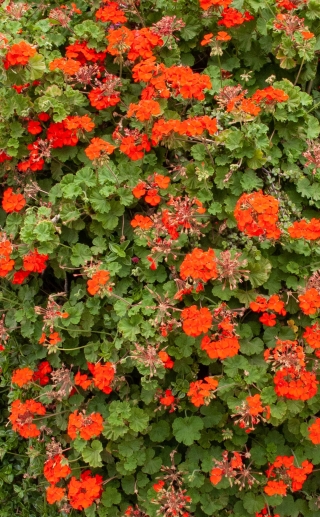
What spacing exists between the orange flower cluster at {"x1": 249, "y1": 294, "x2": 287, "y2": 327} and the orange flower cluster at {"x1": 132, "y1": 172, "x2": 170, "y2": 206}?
2.47 feet

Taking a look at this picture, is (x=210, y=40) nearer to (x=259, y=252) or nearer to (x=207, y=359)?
(x=259, y=252)

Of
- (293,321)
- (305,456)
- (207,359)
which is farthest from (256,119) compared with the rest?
(305,456)

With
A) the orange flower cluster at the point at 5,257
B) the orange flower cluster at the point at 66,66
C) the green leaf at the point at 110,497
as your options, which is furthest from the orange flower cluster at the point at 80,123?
the green leaf at the point at 110,497

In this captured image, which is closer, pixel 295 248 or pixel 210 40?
pixel 295 248

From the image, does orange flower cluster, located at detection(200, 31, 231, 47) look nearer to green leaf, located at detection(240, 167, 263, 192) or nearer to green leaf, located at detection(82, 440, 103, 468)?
green leaf, located at detection(240, 167, 263, 192)

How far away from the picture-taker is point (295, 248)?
310 cm

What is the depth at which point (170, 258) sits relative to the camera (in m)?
3.16

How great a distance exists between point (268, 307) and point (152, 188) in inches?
34.8

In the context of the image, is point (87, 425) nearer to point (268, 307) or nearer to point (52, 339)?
point (52, 339)

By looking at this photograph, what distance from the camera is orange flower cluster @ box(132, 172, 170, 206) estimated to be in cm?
314

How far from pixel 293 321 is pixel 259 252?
425 millimetres

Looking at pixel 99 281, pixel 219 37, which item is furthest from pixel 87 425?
pixel 219 37

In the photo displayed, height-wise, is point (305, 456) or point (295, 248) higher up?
point (295, 248)

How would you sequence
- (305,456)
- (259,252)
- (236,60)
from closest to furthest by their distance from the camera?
(259,252) < (305,456) < (236,60)
